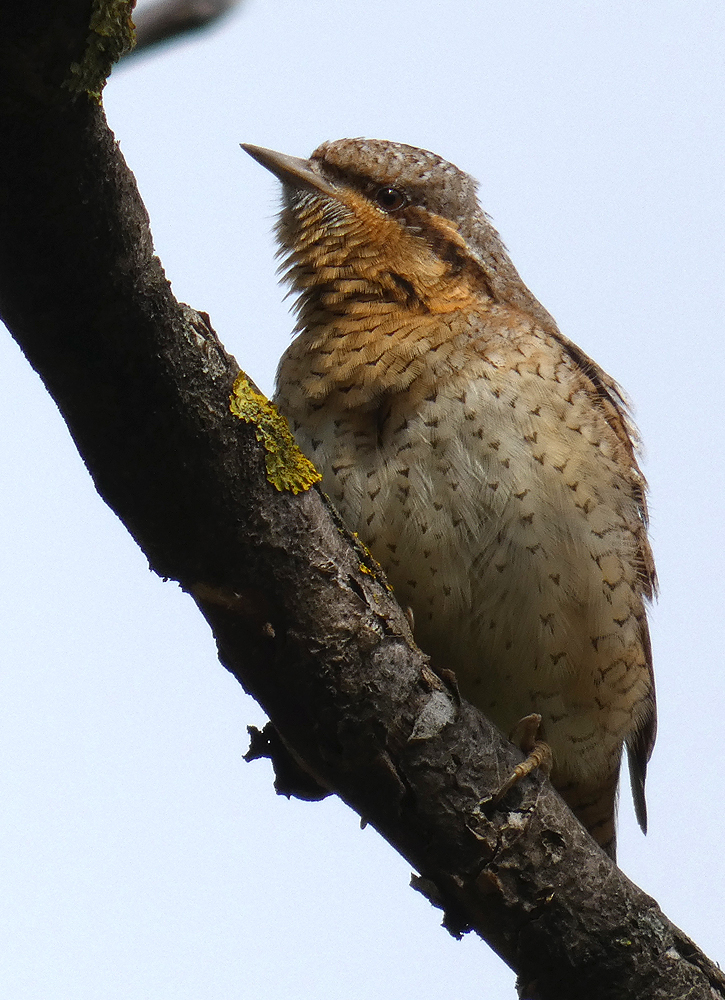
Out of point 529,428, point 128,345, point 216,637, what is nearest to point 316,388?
point 529,428

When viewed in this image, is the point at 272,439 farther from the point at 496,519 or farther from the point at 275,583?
the point at 496,519

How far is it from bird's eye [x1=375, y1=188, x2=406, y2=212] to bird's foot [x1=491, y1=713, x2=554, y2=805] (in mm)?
2296

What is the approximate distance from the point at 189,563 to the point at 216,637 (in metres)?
0.30

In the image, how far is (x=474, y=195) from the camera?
5398 mm

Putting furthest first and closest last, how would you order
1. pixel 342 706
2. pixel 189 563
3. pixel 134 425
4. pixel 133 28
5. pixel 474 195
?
pixel 474 195 → pixel 342 706 → pixel 189 563 → pixel 134 425 → pixel 133 28

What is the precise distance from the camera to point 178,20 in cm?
229

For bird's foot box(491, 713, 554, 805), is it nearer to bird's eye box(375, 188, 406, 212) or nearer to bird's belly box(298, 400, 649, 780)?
bird's belly box(298, 400, 649, 780)

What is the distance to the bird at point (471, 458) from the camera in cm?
409

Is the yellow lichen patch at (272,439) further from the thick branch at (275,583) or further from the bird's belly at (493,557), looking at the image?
the bird's belly at (493,557)

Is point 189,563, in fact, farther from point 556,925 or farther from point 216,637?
point 556,925

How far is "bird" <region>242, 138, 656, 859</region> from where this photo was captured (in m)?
4.09

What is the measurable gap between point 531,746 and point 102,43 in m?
2.85

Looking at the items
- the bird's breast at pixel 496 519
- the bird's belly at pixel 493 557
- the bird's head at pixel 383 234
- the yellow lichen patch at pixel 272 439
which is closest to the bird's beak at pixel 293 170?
the bird's head at pixel 383 234

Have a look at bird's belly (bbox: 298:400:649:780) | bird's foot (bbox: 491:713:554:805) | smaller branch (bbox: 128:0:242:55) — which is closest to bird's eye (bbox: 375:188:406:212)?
bird's belly (bbox: 298:400:649:780)
